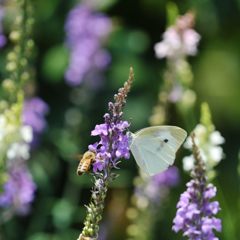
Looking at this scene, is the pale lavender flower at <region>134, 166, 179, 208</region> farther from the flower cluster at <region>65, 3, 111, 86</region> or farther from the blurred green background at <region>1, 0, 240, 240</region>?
the flower cluster at <region>65, 3, 111, 86</region>

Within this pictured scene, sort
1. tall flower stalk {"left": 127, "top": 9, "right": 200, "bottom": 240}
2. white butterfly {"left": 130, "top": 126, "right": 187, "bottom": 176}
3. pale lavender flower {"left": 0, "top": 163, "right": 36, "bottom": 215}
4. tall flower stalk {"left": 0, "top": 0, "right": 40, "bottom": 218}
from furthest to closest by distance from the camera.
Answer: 1. tall flower stalk {"left": 127, "top": 9, "right": 200, "bottom": 240}
2. pale lavender flower {"left": 0, "top": 163, "right": 36, "bottom": 215}
3. tall flower stalk {"left": 0, "top": 0, "right": 40, "bottom": 218}
4. white butterfly {"left": 130, "top": 126, "right": 187, "bottom": 176}

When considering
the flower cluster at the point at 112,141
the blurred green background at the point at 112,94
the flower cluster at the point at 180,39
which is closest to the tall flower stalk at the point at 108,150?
the flower cluster at the point at 112,141

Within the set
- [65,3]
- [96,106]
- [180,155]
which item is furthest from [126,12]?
[180,155]

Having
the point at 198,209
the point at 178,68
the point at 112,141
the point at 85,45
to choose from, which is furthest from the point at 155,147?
the point at 85,45

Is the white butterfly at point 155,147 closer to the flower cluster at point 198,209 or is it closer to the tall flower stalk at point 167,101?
the flower cluster at point 198,209

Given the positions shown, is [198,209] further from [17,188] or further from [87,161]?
[17,188]

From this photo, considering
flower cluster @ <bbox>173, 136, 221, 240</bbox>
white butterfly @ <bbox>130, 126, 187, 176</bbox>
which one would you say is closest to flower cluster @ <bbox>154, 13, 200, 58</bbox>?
white butterfly @ <bbox>130, 126, 187, 176</bbox>
